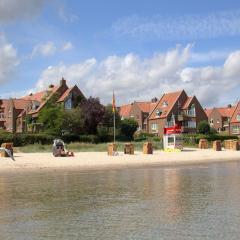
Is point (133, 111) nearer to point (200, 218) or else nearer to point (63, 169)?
point (63, 169)

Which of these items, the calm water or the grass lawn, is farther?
the grass lawn

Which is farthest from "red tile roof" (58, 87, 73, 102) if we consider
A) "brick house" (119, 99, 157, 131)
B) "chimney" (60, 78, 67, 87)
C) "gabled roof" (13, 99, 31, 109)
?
"brick house" (119, 99, 157, 131)

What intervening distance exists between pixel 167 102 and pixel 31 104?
28.6m

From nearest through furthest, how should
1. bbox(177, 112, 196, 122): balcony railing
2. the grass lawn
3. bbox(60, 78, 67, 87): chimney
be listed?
1. the grass lawn
2. bbox(60, 78, 67, 87): chimney
3. bbox(177, 112, 196, 122): balcony railing

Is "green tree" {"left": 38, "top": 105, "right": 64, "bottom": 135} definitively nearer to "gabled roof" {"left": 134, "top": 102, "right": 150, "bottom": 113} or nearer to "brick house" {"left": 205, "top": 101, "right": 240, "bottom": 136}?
"gabled roof" {"left": 134, "top": 102, "right": 150, "bottom": 113}

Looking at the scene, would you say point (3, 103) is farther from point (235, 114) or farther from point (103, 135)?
point (235, 114)

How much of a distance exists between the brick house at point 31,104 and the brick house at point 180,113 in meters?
20.7

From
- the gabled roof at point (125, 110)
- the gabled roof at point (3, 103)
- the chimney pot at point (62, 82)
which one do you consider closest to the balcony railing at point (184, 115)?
the gabled roof at point (125, 110)

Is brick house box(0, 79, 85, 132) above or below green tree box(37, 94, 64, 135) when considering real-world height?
above

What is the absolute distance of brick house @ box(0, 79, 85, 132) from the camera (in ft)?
323

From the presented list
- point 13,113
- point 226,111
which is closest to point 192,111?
point 226,111

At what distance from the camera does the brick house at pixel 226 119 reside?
418ft

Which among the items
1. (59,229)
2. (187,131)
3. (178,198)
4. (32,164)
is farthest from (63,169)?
(187,131)

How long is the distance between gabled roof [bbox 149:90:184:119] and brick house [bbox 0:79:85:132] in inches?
806
